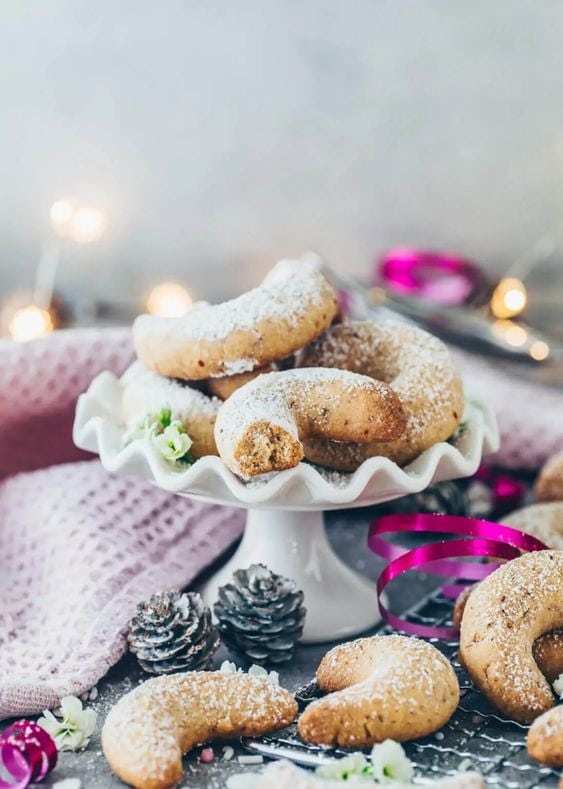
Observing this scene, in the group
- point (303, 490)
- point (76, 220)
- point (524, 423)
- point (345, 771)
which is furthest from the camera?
point (76, 220)

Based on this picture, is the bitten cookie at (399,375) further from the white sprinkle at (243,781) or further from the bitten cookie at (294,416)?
the white sprinkle at (243,781)

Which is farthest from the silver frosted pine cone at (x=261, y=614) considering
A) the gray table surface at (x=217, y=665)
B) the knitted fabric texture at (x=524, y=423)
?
the knitted fabric texture at (x=524, y=423)

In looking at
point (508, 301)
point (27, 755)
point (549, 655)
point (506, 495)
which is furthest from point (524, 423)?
point (27, 755)

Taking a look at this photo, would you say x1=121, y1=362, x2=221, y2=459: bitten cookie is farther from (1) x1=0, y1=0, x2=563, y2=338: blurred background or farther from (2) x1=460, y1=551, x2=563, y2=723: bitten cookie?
(1) x1=0, y1=0, x2=563, y2=338: blurred background

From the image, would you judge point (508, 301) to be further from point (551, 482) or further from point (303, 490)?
point (303, 490)

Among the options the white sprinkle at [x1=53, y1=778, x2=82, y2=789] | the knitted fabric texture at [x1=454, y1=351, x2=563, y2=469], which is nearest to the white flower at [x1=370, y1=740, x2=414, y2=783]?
the white sprinkle at [x1=53, y1=778, x2=82, y2=789]

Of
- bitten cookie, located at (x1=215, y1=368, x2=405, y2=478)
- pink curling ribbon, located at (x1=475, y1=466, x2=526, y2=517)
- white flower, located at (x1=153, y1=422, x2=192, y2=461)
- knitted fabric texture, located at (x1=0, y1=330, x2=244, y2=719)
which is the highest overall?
bitten cookie, located at (x1=215, y1=368, x2=405, y2=478)
